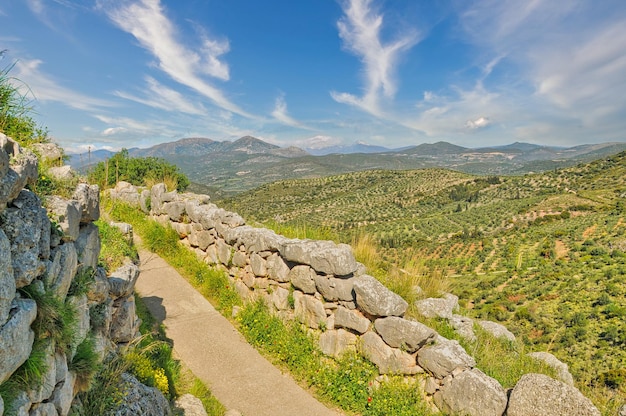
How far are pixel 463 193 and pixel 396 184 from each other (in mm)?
20387

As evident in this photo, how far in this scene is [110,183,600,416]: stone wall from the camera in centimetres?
432

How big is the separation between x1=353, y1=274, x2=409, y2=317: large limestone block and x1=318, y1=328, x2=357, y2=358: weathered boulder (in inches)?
22.7

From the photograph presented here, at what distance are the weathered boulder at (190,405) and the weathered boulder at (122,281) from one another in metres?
1.48

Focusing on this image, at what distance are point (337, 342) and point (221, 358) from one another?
1914 millimetres

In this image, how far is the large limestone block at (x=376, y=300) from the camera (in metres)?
5.04

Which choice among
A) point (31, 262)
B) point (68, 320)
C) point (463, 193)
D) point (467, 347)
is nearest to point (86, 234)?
point (68, 320)

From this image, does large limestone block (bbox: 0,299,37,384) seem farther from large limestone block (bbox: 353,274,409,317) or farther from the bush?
the bush

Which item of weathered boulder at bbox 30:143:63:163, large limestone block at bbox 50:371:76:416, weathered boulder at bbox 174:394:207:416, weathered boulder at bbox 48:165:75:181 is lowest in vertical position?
weathered boulder at bbox 174:394:207:416

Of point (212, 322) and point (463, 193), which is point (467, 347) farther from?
point (463, 193)

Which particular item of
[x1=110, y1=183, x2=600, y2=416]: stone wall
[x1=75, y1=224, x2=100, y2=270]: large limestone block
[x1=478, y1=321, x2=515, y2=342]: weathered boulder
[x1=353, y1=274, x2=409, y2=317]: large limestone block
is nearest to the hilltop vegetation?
[x1=478, y1=321, x2=515, y2=342]: weathered boulder

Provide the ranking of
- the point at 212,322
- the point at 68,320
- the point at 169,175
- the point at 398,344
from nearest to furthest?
the point at 68,320, the point at 398,344, the point at 212,322, the point at 169,175

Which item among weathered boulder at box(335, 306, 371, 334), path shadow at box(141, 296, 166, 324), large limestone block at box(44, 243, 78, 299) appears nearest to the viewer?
large limestone block at box(44, 243, 78, 299)

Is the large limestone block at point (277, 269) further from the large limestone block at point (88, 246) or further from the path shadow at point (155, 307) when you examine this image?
the large limestone block at point (88, 246)

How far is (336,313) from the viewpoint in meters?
5.52
